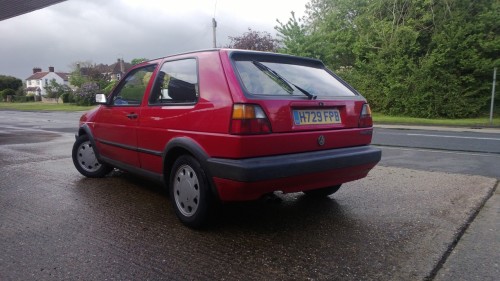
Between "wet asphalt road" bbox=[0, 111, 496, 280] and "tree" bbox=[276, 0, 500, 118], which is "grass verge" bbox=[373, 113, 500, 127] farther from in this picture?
"wet asphalt road" bbox=[0, 111, 496, 280]

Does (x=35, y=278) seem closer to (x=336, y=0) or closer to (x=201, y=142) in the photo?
(x=201, y=142)

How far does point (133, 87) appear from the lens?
177 inches

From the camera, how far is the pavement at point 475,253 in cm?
259

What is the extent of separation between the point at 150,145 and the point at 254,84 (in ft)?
4.50

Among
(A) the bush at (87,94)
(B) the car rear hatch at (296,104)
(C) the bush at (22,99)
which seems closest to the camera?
(B) the car rear hatch at (296,104)

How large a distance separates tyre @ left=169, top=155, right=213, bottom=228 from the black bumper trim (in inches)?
9.1

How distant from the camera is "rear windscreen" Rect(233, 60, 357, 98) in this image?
10.6 ft

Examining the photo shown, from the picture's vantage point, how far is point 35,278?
254 centimetres

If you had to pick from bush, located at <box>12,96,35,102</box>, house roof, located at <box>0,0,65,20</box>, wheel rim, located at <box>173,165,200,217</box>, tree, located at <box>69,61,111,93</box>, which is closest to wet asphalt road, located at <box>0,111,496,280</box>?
wheel rim, located at <box>173,165,200,217</box>

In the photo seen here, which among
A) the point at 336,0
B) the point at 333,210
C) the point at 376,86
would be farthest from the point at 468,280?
the point at 336,0

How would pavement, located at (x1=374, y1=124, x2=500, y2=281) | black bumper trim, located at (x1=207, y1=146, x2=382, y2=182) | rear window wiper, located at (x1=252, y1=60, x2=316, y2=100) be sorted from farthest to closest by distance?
rear window wiper, located at (x1=252, y1=60, x2=316, y2=100) < black bumper trim, located at (x1=207, y1=146, x2=382, y2=182) < pavement, located at (x1=374, y1=124, x2=500, y2=281)

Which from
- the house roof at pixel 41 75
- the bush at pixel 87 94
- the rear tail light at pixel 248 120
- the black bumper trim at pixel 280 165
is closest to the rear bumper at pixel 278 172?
the black bumper trim at pixel 280 165

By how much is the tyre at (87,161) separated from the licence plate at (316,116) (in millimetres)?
3299

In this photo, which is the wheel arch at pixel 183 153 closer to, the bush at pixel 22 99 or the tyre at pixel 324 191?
the tyre at pixel 324 191
